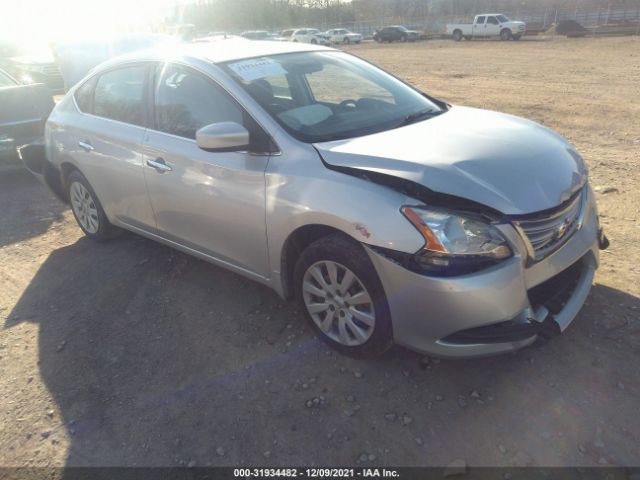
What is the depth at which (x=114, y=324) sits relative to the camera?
3.57m

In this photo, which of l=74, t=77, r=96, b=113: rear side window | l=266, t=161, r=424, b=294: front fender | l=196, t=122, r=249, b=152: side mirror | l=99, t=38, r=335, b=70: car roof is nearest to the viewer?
l=266, t=161, r=424, b=294: front fender

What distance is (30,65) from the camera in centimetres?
1420

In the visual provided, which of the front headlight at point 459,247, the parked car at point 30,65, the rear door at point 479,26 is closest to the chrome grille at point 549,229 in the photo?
the front headlight at point 459,247

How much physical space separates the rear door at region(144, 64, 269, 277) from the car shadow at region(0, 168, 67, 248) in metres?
2.40

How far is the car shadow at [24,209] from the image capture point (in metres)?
5.34

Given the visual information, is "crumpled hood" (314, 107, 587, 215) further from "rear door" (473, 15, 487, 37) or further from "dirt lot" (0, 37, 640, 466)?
"rear door" (473, 15, 487, 37)

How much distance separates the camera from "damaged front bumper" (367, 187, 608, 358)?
237 centimetres

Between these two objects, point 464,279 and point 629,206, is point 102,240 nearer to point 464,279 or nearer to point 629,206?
point 464,279

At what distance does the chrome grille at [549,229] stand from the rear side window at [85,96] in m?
3.77

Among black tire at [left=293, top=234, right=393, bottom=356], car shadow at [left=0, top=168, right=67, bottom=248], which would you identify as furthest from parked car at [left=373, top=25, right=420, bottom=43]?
black tire at [left=293, top=234, right=393, bottom=356]

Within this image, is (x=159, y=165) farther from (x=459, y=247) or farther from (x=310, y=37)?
(x=310, y=37)

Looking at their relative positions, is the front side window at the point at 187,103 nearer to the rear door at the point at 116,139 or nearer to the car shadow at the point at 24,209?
the rear door at the point at 116,139

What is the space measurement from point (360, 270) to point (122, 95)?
2695 mm

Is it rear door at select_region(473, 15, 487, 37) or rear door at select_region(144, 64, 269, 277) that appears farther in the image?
rear door at select_region(473, 15, 487, 37)
